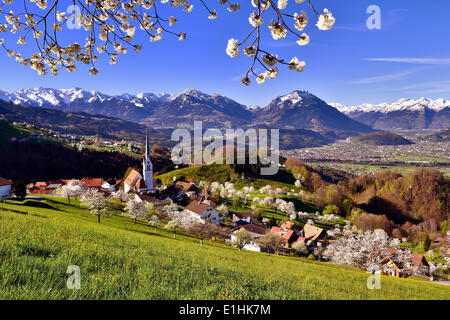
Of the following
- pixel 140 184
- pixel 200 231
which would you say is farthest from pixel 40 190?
pixel 200 231

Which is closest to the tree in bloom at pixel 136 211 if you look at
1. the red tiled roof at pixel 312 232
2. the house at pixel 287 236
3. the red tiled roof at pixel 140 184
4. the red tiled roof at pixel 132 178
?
the house at pixel 287 236

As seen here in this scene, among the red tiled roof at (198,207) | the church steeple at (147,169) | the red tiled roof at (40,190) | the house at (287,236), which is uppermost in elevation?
the church steeple at (147,169)

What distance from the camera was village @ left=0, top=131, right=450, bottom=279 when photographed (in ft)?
157

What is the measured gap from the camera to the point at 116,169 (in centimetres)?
17438

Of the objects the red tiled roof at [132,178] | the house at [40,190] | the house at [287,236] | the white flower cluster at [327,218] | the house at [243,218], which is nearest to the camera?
the house at [287,236]

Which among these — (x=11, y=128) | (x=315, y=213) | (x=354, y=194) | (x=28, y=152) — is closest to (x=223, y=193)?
(x=315, y=213)

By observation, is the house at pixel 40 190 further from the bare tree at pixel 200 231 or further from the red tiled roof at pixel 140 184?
the bare tree at pixel 200 231

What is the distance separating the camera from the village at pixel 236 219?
47.9m

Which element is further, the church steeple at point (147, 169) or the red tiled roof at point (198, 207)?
the church steeple at point (147, 169)

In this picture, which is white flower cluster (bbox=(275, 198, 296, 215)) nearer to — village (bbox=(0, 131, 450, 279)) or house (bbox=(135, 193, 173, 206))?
village (bbox=(0, 131, 450, 279))

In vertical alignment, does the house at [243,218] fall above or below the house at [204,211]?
below

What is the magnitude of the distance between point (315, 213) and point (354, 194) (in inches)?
2367

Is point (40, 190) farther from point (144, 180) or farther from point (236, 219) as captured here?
point (236, 219)
